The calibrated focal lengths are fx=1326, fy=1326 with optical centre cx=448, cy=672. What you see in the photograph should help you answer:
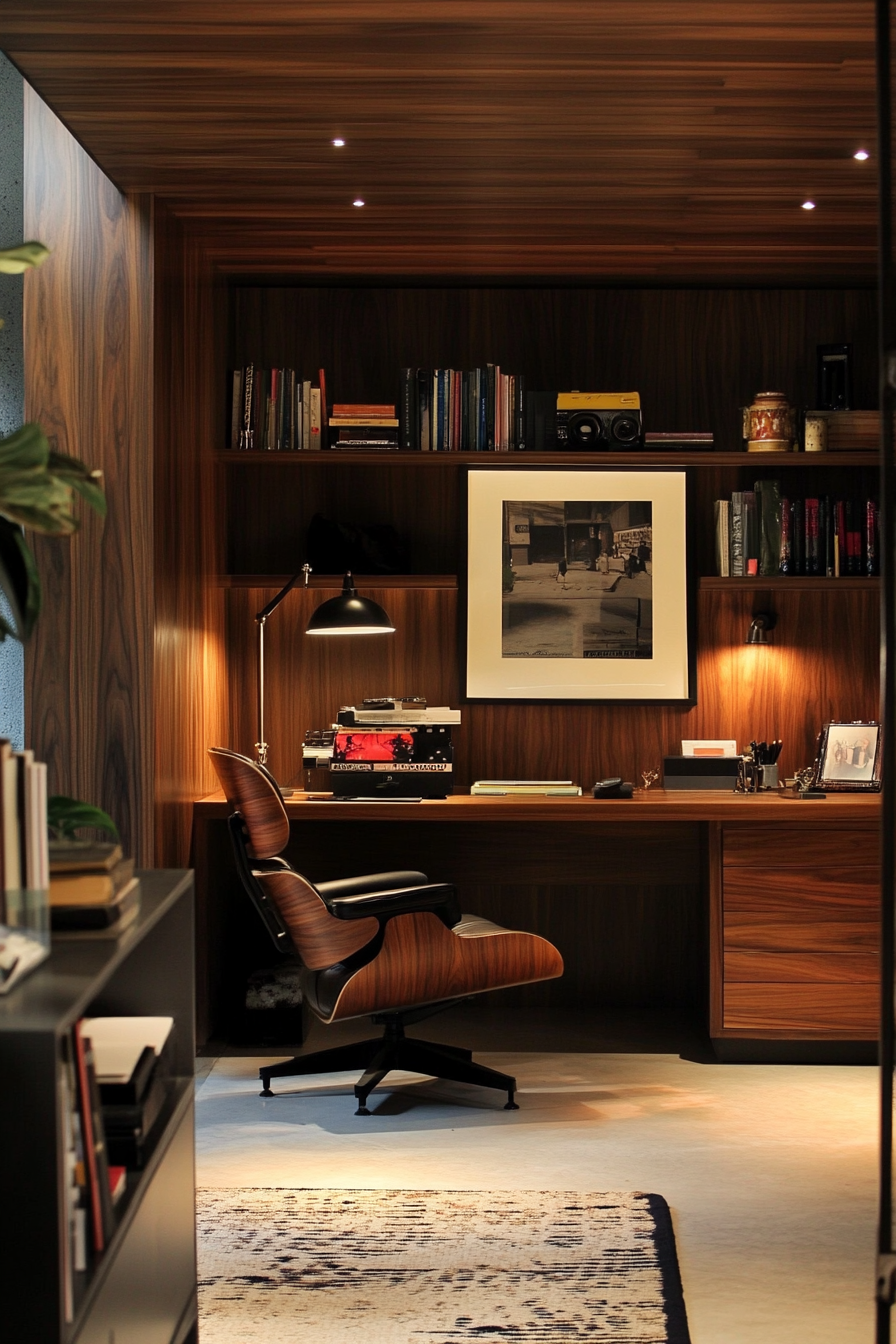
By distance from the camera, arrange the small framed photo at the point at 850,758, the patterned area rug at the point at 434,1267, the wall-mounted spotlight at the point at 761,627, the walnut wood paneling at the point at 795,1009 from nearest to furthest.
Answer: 1. the patterned area rug at the point at 434,1267
2. the walnut wood paneling at the point at 795,1009
3. the small framed photo at the point at 850,758
4. the wall-mounted spotlight at the point at 761,627

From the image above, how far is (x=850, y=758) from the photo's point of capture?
460 centimetres

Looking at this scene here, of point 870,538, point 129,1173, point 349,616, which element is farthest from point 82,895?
point 870,538

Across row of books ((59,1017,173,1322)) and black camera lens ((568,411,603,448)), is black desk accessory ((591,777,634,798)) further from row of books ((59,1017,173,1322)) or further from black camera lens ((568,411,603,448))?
row of books ((59,1017,173,1322))

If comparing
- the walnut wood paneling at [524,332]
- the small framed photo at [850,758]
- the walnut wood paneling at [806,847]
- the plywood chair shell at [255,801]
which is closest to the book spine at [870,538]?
the walnut wood paneling at [524,332]

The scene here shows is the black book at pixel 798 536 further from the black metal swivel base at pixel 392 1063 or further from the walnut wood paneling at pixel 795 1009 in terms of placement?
the black metal swivel base at pixel 392 1063

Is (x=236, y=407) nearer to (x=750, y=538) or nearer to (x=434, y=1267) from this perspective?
(x=750, y=538)

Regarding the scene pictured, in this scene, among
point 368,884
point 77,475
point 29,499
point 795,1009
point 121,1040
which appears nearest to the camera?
point 29,499

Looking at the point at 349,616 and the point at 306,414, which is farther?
the point at 306,414

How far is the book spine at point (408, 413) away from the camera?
4.67 meters

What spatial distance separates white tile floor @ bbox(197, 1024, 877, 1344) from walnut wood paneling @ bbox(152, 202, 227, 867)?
2.90 ft

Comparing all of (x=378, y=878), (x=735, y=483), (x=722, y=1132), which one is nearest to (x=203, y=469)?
(x=378, y=878)

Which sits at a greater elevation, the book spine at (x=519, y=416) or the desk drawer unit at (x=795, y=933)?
the book spine at (x=519, y=416)

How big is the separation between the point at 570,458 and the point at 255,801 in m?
1.77

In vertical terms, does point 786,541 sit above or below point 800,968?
above
